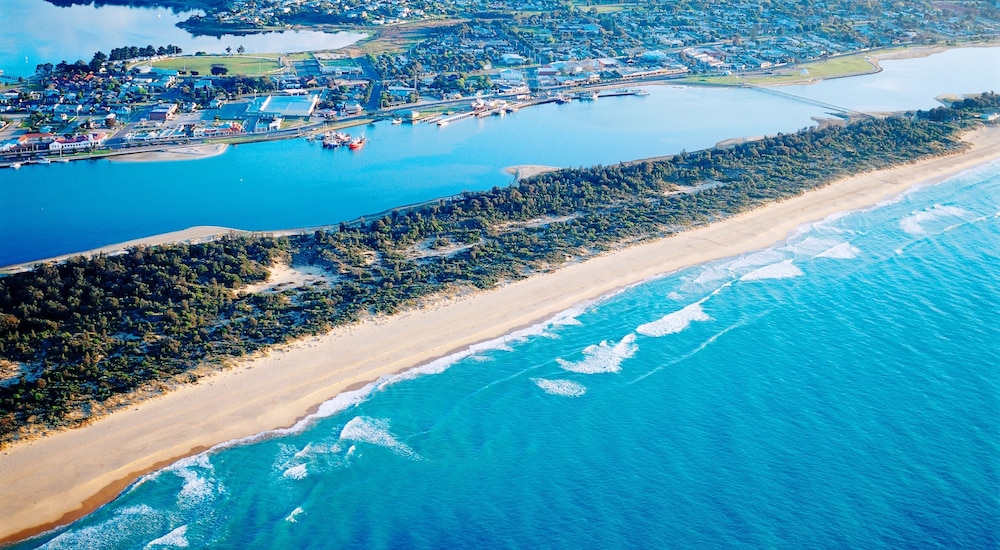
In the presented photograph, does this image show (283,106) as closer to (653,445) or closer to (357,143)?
(357,143)

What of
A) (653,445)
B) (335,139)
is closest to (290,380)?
(653,445)

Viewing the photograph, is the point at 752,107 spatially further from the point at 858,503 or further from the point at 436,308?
the point at 858,503

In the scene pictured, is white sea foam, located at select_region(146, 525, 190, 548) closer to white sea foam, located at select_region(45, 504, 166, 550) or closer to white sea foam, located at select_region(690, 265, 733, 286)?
white sea foam, located at select_region(45, 504, 166, 550)

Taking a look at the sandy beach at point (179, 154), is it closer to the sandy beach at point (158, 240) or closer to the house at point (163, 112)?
the house at point (163, 112)

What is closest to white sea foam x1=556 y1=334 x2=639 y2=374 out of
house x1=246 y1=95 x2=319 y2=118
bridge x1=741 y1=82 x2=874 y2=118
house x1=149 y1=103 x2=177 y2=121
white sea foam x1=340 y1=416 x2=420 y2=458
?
white sea foam x1=340 y1=416 x2=420 y2=458

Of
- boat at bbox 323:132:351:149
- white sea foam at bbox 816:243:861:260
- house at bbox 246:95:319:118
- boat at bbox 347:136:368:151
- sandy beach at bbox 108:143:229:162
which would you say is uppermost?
house at bbox 246:95:319:118

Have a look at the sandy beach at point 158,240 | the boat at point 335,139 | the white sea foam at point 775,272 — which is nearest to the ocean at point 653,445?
the white sea foam at point 775,272

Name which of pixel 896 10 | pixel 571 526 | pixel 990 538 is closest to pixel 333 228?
pixel 571 526
